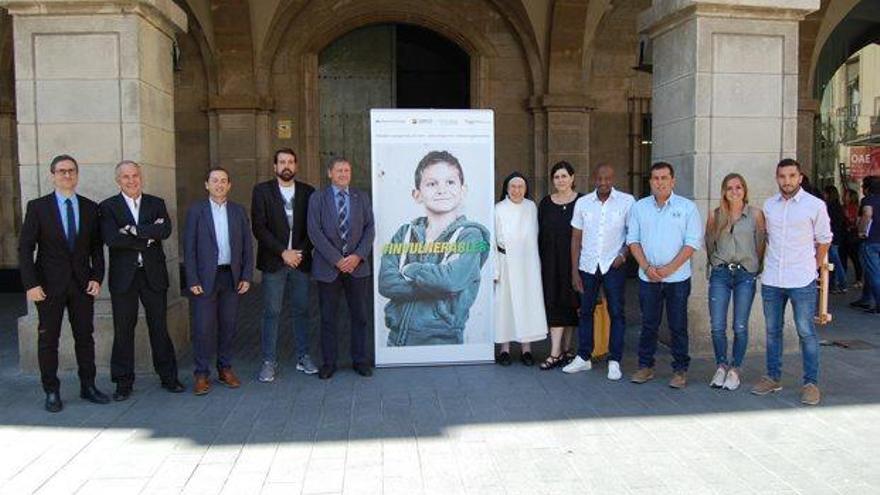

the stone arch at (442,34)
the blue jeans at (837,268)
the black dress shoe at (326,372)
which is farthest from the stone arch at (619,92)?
the black dress shoe at (326,372)

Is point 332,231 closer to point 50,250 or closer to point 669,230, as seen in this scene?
point 50,250

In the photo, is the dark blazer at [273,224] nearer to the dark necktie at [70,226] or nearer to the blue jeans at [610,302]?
the dark necktie at [70,226]

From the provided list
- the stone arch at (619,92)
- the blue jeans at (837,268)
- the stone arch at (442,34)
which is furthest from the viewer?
the stone arch at (619,92)

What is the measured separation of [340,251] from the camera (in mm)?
6238

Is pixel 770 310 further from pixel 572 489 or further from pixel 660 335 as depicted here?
pixel 572 489

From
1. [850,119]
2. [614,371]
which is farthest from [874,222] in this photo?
[850,119]

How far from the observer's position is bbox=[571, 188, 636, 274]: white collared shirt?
6168mm

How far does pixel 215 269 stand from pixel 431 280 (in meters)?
1.73

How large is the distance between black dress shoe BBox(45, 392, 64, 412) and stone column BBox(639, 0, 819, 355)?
5.14 metres

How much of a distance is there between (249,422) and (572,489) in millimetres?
2250

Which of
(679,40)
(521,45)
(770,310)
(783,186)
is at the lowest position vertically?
(770,310)

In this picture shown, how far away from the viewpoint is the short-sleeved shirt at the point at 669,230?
5.86 metres

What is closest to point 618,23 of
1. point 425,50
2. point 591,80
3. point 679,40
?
point 591,80

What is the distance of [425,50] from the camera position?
14.4 meters
